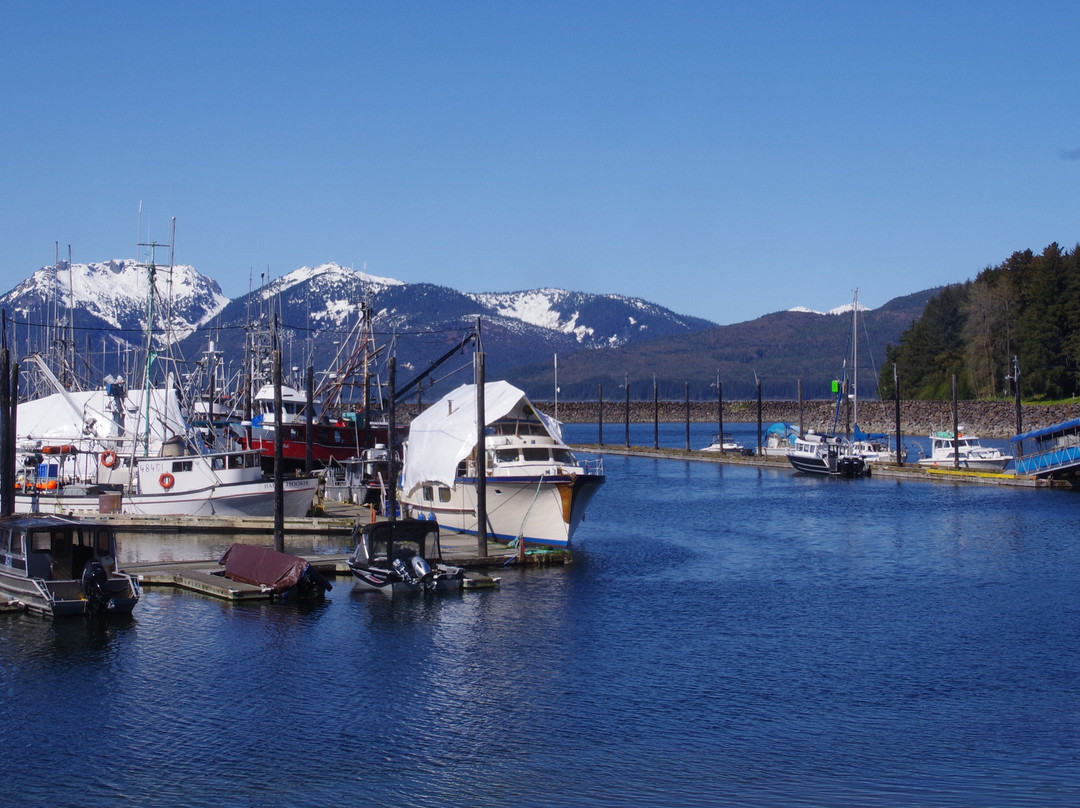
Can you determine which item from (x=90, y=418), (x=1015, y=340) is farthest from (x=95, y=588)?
(x=1015, y=340)

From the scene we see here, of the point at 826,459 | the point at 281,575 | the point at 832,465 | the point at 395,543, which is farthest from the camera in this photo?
the point at 826,459

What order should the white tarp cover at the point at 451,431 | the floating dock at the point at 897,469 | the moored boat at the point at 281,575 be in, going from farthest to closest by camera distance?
the floating dock at the point at 897,469 → the white tarp cover at the point at 451,431 → the moored boat at the point at 281,575

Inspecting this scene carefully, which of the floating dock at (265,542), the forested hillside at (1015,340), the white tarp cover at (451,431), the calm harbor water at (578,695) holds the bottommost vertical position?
the calm harbor water at (578,695)

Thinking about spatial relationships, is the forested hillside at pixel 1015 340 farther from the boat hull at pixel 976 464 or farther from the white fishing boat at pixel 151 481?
the white fishing boat at pixel 151 481

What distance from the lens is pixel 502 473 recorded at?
149ft

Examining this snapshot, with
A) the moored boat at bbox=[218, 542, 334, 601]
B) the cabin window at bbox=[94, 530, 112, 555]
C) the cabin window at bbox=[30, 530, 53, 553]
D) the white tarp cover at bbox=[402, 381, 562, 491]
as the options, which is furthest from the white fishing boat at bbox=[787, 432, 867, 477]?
the cabin window at bbox=[30, 530, 53, 553]

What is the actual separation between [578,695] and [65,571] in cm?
1647

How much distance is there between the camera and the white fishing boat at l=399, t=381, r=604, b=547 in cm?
4478

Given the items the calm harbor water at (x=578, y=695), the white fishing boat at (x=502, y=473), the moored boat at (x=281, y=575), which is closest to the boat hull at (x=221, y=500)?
the white fishing boat at (x=502, y=473)

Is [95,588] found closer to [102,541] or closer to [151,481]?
[102,541]

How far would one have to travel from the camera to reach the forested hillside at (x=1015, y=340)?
13612 cm

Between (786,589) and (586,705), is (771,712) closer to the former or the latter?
(586,705)

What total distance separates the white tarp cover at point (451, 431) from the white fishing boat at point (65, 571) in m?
15.7

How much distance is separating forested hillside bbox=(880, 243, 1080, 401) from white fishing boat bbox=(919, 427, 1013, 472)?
132ft
